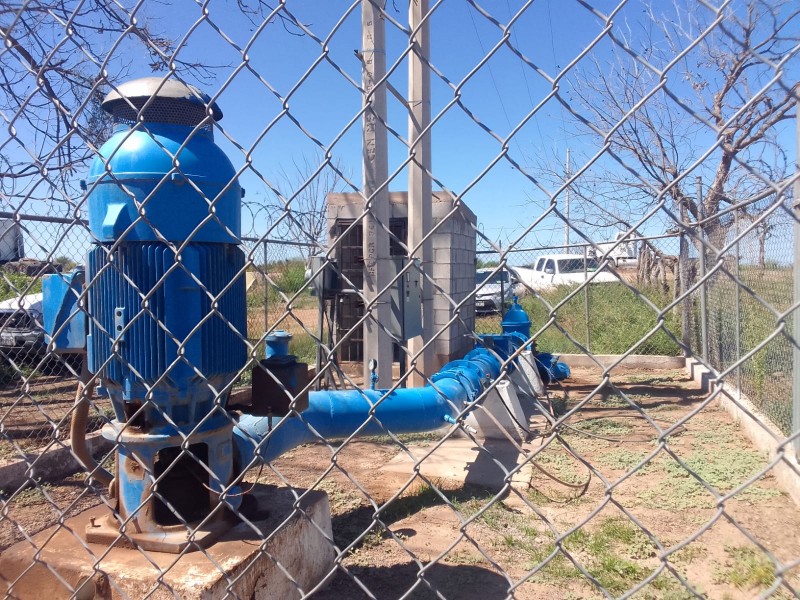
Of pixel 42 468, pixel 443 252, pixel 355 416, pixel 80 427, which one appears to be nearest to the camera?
pixel 80 427

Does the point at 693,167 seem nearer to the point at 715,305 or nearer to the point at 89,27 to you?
the point at 89,27

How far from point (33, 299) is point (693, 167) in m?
8.98

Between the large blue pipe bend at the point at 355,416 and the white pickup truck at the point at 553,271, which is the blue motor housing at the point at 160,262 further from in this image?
the white pickup truck at the point at 553,271

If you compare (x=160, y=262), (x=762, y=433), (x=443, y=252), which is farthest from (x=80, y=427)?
(x=443, y=252)

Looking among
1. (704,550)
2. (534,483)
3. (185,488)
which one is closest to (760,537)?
(704,550)

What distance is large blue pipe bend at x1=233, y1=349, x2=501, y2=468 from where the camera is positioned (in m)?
2.72

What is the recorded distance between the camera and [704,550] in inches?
128

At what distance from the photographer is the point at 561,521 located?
3.78 metres

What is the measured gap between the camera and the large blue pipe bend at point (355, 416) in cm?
272

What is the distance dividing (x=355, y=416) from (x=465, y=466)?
1.83 meters

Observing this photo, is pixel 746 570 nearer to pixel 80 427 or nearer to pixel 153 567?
pixel 153 567

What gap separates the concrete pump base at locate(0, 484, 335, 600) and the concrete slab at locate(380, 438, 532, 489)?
6.58 ft

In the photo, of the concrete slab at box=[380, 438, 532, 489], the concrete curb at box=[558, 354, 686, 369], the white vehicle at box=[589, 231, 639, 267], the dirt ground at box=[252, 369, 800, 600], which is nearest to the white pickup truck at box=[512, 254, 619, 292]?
the white vehicle at box=[589, 231, 639, 267]

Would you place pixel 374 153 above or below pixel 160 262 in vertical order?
above
